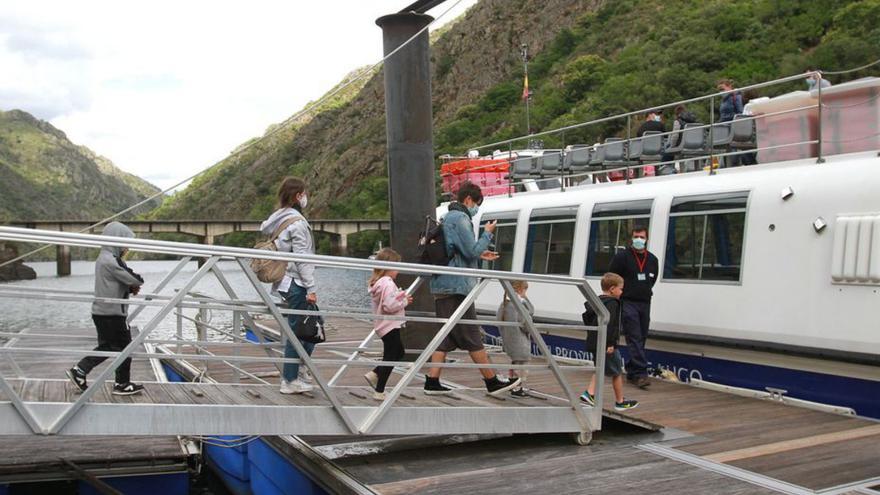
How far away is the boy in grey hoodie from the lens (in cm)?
650

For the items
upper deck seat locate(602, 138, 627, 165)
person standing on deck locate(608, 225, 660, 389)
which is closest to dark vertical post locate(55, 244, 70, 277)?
upper deck seat locate(602, 138, 627, 165)

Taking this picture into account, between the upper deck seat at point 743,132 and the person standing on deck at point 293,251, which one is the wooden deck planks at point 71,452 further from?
the upper deck seat at point 743,132

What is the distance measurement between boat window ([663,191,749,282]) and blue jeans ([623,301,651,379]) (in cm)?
88

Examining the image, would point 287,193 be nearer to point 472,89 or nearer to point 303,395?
point 303,395

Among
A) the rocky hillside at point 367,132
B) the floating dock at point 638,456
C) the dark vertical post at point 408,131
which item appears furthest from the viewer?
the rocky hillside at point 367,132

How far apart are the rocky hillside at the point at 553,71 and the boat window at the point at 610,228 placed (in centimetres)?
982

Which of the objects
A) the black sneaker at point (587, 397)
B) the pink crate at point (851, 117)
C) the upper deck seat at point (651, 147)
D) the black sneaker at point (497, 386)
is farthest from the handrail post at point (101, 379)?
the upper deck seat at point (651, 147)

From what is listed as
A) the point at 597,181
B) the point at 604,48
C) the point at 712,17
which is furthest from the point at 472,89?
the point at 597,181

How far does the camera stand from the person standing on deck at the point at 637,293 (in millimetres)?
9547

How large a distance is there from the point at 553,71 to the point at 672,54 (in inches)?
1494

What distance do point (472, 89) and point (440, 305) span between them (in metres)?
131

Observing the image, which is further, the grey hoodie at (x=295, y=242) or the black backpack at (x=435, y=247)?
the black backpack at (x=435, y=247)

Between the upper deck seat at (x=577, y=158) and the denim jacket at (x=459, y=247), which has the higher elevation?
the upper deck seat at (x=577, y=158)

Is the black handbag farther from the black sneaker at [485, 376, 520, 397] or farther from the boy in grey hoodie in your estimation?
the black sneaker at [485, 376, 520, 397]
